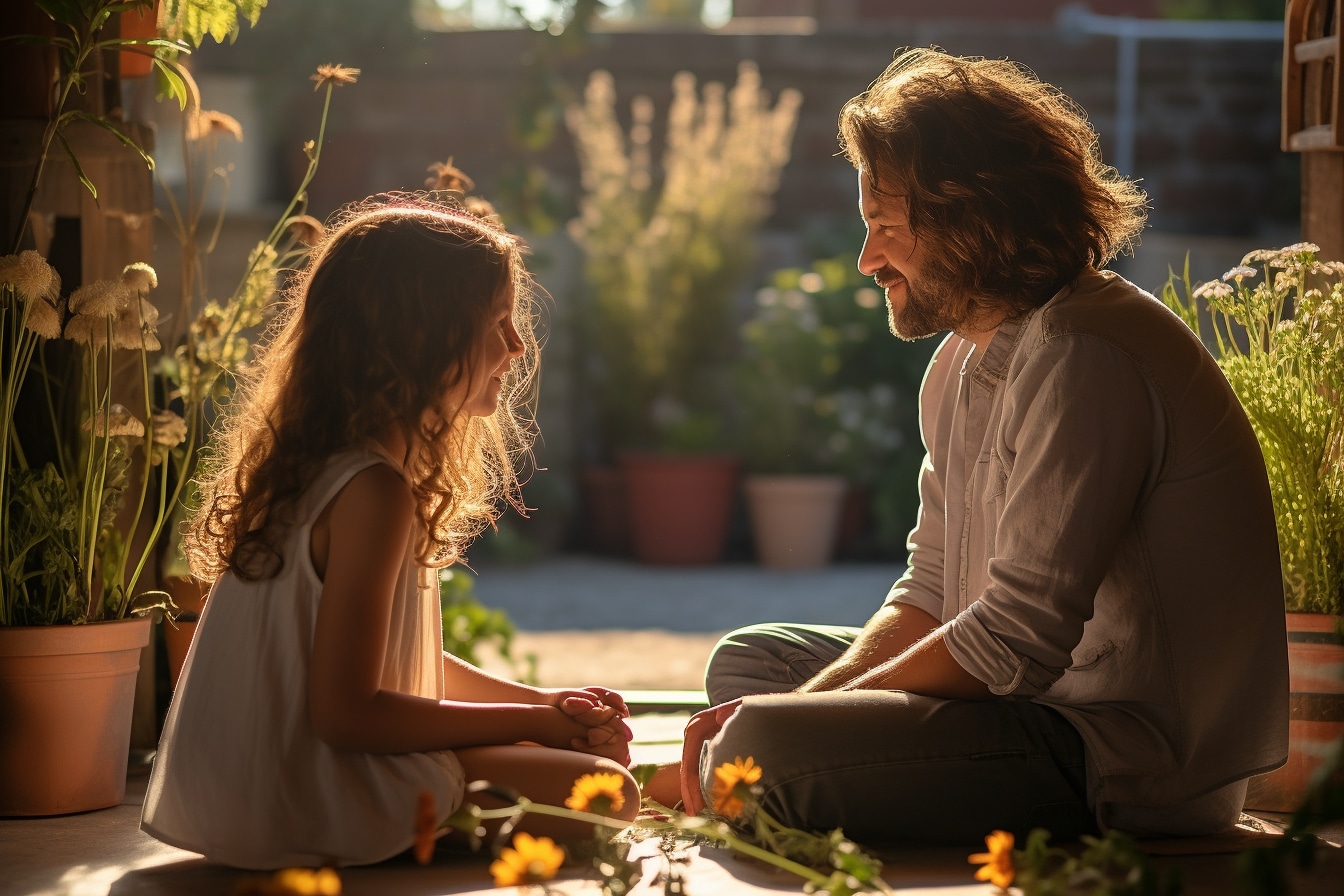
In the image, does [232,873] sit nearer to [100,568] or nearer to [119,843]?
[119,843]

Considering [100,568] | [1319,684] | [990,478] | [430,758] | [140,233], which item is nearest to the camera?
[430,758]

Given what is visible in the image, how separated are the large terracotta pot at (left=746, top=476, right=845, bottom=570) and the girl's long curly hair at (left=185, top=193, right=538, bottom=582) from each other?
4.05 metres

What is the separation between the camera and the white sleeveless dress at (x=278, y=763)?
1.73 metres

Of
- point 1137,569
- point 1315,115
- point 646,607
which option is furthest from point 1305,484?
point 646,607

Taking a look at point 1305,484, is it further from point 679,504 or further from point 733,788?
point 679,504

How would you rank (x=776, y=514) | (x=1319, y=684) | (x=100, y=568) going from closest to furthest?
(x=1319, y=684)
(x=100, y=568)
(x=776, y=514)

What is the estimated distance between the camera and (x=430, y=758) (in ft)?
5.82

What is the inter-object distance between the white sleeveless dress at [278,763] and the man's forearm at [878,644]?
0.58 metres

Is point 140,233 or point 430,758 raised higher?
point 140,233

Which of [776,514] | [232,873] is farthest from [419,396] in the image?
[776,514]

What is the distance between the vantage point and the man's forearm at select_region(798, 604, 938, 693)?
6.92 ft

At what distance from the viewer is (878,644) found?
7.18ft

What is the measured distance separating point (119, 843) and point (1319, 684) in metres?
1.66

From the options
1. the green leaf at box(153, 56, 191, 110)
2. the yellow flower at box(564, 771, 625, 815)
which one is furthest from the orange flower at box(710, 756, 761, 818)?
the green leaf at box(153, 56, 191, 110)
